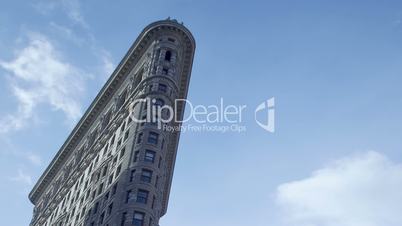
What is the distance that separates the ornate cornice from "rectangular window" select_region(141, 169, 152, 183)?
24.7m

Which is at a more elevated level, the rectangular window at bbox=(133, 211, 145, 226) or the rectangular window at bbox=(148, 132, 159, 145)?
the rectangular window at bbox=(148, 132, 159, 145)

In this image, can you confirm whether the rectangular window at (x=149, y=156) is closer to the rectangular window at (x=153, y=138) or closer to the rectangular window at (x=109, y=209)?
the rectangular window at (x=153, y=138)

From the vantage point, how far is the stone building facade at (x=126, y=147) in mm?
71188

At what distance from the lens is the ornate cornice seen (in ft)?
307

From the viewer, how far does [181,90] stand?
96500mm

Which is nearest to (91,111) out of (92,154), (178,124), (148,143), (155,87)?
(92,154)

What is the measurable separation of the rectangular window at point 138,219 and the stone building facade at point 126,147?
0.12 m

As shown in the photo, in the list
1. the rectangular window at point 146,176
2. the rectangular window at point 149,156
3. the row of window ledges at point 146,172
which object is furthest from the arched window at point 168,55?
the rectangular window at point 146,176

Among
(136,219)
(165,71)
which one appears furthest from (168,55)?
(136,219)

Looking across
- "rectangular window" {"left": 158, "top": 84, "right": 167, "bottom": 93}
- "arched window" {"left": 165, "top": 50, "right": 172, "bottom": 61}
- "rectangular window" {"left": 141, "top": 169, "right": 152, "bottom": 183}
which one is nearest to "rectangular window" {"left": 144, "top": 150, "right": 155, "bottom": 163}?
"rectangular window" {"left": 141, "top": 169, "right": 152, "bottom": 183}

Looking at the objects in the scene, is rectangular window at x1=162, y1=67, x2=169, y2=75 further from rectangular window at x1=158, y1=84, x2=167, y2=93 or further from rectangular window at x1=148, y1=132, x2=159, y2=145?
rectangular window at x1=148, y1=132, x2=159, y2=145

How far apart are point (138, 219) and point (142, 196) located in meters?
3.54

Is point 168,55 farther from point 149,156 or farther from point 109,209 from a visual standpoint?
point 109,209

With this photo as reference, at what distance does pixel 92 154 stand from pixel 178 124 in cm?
1602
